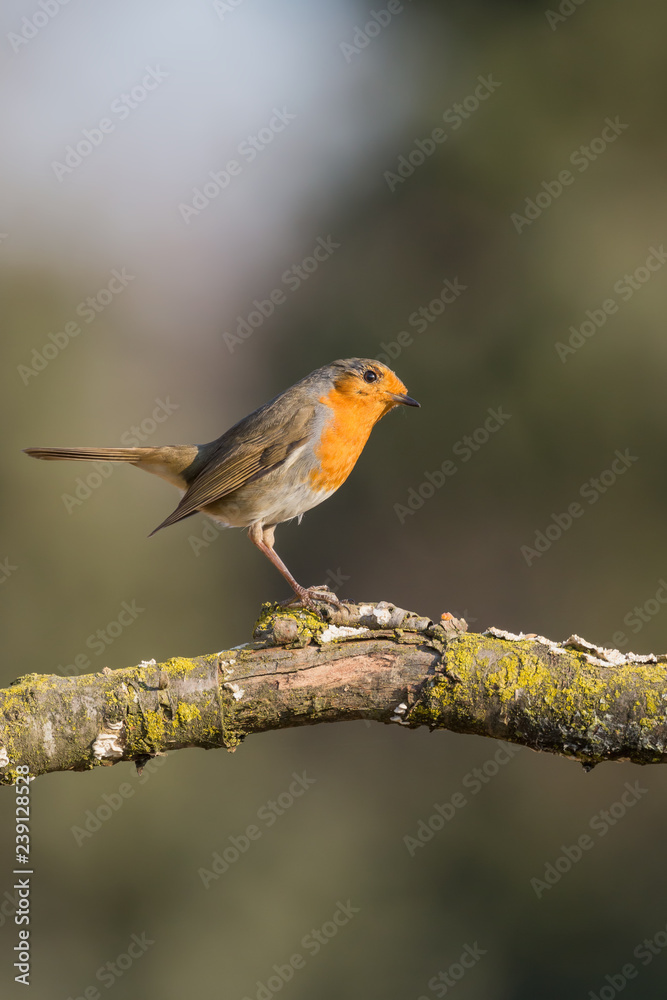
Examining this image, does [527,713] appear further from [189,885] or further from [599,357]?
[599,357]

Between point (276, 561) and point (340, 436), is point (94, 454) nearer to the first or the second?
point (276, 561)

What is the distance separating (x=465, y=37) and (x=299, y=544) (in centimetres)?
609

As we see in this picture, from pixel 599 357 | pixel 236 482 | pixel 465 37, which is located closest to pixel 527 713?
pixel 236 482

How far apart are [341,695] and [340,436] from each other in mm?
1736

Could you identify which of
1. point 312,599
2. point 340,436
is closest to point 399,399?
point 340,436

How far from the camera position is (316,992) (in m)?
7.08

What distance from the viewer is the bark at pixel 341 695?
96.7 inches

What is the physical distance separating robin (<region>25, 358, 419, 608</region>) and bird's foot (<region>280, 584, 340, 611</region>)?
0.51 metres

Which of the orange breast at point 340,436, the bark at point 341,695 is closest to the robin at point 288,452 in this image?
the orange breast at point 340,436

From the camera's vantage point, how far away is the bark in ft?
8.05

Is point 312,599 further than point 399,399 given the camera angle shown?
No

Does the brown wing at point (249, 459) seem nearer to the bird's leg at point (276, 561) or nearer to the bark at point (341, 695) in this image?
the bird's leg at point (276, 561)

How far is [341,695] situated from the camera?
2547 mm

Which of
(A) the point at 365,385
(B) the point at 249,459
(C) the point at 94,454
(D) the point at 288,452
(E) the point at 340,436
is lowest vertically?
(C) the point at 94,454
